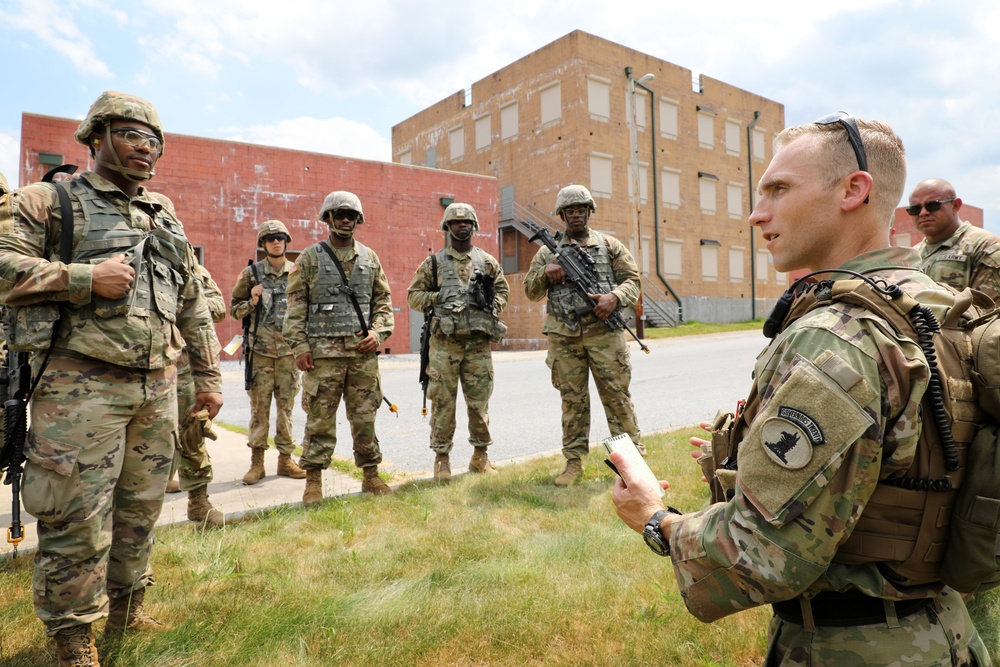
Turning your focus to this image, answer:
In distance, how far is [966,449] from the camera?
4.23 feet

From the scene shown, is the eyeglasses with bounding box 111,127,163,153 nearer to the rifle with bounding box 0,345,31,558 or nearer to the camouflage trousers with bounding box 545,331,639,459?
the rifle with bounding box 0,345,31,558

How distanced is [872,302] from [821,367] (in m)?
0.18

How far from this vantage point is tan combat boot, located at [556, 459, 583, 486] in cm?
513

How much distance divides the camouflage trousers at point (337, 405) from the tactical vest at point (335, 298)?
0.83 ft

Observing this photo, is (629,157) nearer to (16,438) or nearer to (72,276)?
(72,276)

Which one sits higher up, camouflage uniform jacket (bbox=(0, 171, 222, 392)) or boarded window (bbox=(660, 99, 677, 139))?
boarded window (bbox=(660, 99, 677, 139))

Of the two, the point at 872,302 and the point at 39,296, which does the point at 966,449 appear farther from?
the point at 39,296

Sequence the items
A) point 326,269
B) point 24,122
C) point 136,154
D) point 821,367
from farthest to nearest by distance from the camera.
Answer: point 24,122 → point 326,269 → point 136,154 → point 821,367

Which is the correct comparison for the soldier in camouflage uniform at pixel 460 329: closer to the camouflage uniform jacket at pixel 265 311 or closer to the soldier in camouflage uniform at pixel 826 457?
the camouflage uniform jacket at pixel 265 311

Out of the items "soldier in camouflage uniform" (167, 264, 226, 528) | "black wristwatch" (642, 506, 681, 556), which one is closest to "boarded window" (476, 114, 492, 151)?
"soldier in camouflage uniform" (167, 264, 226, 528)

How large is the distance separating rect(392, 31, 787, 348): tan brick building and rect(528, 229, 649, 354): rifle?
61.7ft

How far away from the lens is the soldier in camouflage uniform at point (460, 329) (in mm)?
5770

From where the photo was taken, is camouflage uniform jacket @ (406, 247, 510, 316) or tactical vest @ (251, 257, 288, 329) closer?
camouflage uniform jacket @ (406, 247, 510, 316)

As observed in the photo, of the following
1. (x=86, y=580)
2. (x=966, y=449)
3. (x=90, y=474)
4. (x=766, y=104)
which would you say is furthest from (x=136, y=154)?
(x=766, y=104)
